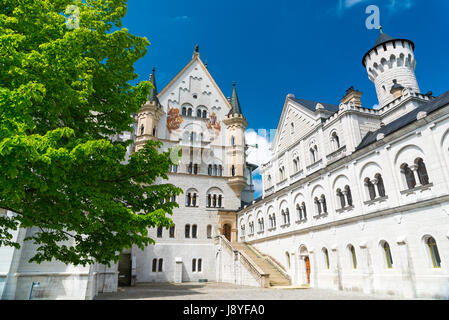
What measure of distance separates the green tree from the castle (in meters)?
9.95

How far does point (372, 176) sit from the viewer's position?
1883 centimetres

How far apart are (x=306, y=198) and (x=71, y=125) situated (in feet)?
71.3

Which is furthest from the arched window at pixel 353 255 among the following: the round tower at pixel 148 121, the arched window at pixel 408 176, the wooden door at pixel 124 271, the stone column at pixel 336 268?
the round tower at pixel 148 121

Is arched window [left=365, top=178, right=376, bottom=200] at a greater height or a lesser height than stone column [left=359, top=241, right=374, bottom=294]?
greater

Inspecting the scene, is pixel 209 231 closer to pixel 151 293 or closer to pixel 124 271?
pixel 124 271

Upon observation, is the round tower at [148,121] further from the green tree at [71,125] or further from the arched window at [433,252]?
the arched window at [433,252]

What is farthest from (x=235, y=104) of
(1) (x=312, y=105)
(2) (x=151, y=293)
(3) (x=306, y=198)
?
(2) (x=151, y=293)

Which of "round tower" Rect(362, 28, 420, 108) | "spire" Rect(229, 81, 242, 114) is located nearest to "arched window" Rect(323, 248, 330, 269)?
"round tower" Rect(362, 28, 420, 108)

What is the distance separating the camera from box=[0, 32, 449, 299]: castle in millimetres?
14992

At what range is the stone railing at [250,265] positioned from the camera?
24206 millimetres

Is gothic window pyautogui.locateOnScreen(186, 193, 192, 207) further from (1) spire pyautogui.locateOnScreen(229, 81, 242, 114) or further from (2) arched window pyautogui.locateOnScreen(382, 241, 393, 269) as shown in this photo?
(2) arched window pyautogui.locateOnScreen(382, 241, 393, 269)

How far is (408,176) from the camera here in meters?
16.6
